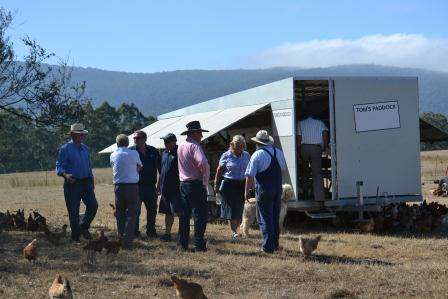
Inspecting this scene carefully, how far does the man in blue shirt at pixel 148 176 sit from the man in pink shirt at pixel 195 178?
1.53 meters

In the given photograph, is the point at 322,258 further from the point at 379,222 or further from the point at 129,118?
the point at 129,118

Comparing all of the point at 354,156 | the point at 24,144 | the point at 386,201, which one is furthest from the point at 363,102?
the point at 24,144

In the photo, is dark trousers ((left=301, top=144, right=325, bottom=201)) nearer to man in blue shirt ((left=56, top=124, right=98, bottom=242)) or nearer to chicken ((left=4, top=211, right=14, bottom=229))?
man in blue shirt ((left=56, top=124, right=98, bottom=242))

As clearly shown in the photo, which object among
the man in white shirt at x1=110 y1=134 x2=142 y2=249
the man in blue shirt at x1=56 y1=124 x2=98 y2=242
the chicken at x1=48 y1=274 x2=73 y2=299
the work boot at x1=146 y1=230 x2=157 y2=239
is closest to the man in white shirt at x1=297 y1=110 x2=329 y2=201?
the work boot at x1=146 y1=230 x2=157 y2=239

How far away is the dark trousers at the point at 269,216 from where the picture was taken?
862 cm

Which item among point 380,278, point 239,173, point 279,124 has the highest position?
point 279,124

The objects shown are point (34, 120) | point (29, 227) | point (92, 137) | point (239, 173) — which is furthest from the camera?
point (92, 137)

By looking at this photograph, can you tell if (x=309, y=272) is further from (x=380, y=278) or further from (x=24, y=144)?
(x=24, y=144)

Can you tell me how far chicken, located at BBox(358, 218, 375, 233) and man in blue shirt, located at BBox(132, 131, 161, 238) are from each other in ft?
11.1

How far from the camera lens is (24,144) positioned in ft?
172

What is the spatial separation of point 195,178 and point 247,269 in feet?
5.13

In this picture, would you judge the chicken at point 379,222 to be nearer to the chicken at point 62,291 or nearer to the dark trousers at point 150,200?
the dark trousers at point 150,200

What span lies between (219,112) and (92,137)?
150 feet

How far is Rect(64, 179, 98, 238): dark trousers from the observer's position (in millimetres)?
9383
